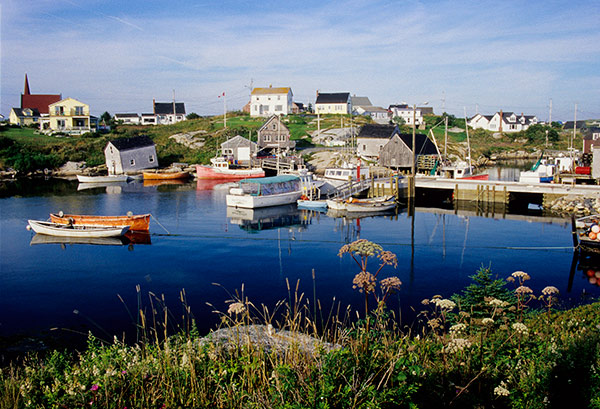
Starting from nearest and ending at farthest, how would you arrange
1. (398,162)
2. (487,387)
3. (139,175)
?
(487,387)
(398,162)
(139,175)

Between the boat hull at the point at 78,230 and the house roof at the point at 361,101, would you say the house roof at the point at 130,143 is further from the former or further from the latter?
the house roof at the point at 361,101

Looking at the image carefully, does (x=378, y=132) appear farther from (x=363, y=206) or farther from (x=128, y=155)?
(x=128, y=155)

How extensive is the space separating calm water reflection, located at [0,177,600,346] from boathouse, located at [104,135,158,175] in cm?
2622

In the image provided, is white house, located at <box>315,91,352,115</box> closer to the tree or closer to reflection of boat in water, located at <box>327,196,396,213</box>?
the tree

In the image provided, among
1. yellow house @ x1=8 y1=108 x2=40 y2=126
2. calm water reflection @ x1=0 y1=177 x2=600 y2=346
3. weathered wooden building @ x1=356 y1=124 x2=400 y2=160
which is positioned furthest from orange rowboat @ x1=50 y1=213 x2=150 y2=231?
yellow house @ x1=8 y1=108 x2=40 y2=126

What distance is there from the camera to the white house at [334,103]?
327 feet

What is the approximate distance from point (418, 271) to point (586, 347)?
13.9m

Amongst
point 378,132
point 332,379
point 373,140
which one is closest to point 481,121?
point 378,132

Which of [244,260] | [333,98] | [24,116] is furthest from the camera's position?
[333,98]

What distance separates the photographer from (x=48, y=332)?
15.0m

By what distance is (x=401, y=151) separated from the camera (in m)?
53.8

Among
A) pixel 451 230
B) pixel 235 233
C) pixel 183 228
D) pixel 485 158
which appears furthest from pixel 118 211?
pixel 485 158

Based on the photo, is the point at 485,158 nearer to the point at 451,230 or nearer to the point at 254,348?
the point at 451,230

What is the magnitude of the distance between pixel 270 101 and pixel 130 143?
39980 mm
